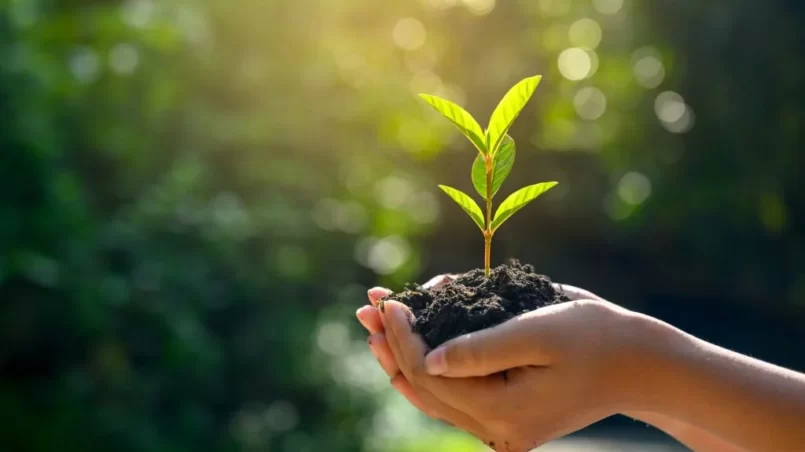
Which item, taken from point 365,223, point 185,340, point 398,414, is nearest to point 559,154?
point 365,223

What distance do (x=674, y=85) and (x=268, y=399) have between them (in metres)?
3.64

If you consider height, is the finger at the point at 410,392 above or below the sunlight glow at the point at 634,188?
above

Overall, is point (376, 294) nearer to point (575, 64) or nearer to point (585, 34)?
point (575, 64)

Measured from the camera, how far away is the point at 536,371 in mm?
913

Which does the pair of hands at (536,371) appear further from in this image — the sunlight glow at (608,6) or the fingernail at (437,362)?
the sunlight glow at (608,6)

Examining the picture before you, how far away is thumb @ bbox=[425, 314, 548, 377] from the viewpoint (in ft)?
2.89

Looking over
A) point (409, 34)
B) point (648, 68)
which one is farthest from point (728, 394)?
point (648, 68)

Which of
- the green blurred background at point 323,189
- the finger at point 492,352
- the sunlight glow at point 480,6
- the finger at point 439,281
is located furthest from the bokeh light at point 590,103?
the finger at point 492,352

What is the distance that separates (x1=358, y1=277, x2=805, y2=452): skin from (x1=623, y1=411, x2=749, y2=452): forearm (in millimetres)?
137

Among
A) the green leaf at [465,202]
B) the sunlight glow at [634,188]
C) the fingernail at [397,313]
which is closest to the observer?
the fingernail at [397,313]

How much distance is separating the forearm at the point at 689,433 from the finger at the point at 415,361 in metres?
0.29

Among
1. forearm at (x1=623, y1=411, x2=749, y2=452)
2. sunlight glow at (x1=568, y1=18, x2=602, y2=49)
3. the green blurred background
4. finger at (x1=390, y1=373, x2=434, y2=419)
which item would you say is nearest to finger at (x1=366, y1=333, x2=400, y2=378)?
finger at (x1=390, y1=373, x2=434, y2=419)

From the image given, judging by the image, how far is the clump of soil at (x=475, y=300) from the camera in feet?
3.31

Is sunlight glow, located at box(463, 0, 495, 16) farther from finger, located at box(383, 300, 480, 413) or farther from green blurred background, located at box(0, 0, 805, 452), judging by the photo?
finger, located at box(383, 300, 480, 413)
